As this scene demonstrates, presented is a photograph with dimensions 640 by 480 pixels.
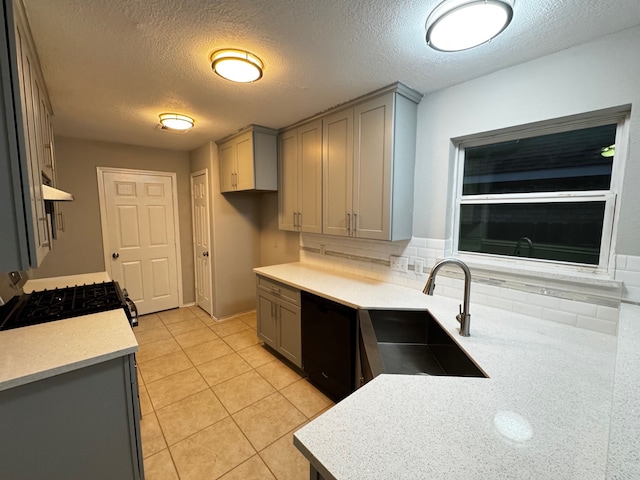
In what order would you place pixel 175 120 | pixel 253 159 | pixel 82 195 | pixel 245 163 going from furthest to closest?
pixel 82 195 < pixel 245 163 < pixel 253 159 < pixel 175 120

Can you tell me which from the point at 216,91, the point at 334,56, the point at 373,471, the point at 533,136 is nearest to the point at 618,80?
the point at 533,136

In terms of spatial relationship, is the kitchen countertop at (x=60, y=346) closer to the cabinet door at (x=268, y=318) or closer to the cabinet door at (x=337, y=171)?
the cabinet door at (x=268, y=318)

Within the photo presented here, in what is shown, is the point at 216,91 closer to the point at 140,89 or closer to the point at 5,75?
the point at 140,89

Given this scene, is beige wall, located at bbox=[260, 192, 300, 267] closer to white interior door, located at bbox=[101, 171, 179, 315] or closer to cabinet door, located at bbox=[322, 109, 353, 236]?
cabinet door, located at bbox=[322, 109, 353, 236]

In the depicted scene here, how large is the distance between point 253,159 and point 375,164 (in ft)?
4.68

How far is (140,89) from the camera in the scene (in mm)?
2029

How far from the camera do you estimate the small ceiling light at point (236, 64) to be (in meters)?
1.55

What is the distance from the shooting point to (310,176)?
8.88 feet

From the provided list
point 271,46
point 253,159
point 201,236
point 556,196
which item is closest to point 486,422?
point 556,196

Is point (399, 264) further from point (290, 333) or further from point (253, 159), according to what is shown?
point (253, 159)

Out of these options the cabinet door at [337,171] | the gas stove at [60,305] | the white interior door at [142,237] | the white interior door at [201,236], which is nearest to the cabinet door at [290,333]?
the cabinet door at [337,171]

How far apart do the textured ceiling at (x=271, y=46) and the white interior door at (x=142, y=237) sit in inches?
61.6

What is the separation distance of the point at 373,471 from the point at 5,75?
5.54ft

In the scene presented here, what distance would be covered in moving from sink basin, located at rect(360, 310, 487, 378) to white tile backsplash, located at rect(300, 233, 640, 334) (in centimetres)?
45
